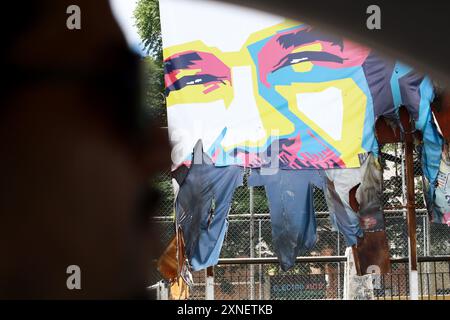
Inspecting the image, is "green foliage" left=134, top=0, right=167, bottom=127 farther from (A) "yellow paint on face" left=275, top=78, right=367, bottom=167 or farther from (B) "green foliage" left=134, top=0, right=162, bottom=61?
(A) "yellow paint on face" left=275, top=78, right=367, bottom=167

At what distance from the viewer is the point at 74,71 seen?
1.24 metres

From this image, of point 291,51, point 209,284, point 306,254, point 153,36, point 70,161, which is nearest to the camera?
point 70,161

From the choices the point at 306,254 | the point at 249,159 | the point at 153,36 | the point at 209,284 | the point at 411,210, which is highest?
the point at 153,36

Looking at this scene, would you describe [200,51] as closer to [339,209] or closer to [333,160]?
[333,160]

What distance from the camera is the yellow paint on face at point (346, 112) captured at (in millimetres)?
3291

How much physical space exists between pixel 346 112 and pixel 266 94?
478 millimetres

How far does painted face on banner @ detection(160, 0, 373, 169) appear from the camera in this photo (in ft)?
10.8

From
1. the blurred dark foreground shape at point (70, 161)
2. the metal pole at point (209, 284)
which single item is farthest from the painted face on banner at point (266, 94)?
the blurred dark foreground shape at point (70, 161)

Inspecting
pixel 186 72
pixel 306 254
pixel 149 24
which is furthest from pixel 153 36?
pixel 186 72

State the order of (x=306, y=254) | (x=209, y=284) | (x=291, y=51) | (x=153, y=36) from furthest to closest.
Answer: (x=153, y=36), (x=306, y=254), (x=209, y=284), (x=291, y=51)

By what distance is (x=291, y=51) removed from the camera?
130 inches

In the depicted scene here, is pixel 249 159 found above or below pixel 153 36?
below

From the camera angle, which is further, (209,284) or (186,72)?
(209,284)

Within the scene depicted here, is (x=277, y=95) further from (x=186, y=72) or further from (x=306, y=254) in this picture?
(x=306, y=254)
